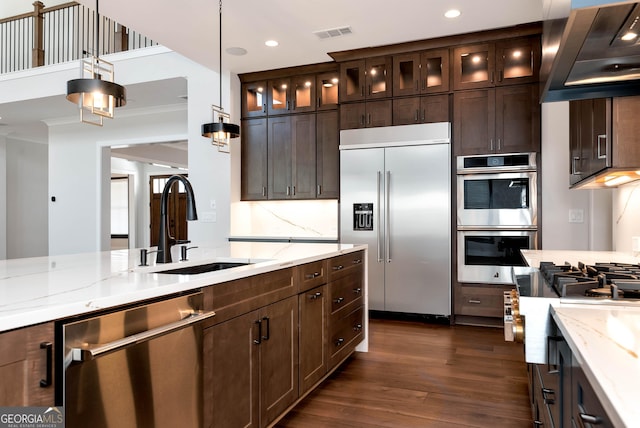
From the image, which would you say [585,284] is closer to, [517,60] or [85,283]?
[85,283]

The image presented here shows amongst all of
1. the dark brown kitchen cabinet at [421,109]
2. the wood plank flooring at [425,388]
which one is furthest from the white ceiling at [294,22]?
the wood plank flooring at [425,388]

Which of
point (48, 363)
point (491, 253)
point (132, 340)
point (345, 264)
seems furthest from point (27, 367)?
point (491, 253)

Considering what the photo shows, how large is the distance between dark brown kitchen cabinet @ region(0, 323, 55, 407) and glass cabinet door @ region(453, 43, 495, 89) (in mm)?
4304

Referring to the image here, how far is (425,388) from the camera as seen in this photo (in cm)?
277

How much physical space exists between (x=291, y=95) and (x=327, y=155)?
0.90m

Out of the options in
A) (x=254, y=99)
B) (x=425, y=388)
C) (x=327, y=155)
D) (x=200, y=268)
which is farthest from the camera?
(x=254, y=99)

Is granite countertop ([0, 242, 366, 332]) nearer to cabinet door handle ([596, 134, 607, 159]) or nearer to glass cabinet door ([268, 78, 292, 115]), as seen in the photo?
cabinet door handle ([596, 134, 607, 159])

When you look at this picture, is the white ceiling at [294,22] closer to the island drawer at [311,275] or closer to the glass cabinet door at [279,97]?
the glass cabinet door at [279,97]

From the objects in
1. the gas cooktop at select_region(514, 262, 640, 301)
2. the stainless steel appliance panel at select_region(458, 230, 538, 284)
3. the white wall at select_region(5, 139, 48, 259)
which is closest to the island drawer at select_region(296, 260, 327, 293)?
the gas cooktop at select_region(514, 262, 640, 301)

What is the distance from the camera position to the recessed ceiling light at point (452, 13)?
12.3 ft

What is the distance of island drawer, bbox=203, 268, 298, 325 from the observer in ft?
5.56

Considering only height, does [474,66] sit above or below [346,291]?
above

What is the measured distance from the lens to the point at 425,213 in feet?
14.7

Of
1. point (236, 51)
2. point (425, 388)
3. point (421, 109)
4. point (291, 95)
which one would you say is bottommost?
point (425, 388)
